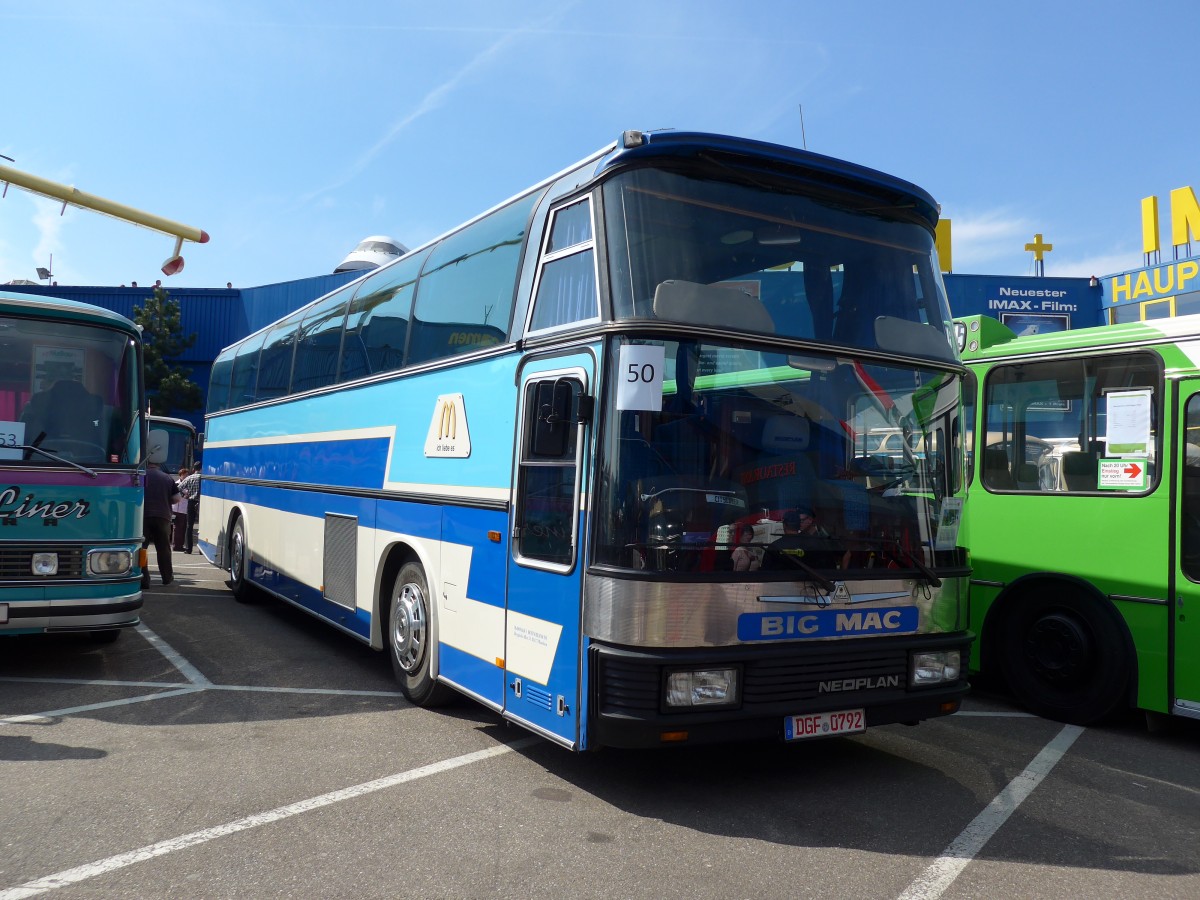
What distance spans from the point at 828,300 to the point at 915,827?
268cm

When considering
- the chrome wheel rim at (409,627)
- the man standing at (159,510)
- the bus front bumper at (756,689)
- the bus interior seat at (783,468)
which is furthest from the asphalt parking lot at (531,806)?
the man standing at (159,510)

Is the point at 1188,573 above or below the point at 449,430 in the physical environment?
below

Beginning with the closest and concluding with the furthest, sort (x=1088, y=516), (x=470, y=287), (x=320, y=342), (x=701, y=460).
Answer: (x=701, y=460) < (x=470, y=287) < (x=1088, y=516) < (x=320, y=342)

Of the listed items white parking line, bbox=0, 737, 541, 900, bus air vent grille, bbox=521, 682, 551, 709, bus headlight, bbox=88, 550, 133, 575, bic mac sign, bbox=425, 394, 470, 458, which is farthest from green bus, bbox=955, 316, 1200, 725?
bus headlight, bbox=88, 550, 133, 575

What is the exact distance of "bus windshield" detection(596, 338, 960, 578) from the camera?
4543 mm

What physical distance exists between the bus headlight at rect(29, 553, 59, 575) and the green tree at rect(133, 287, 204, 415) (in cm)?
2791

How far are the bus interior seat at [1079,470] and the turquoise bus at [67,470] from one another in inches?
282

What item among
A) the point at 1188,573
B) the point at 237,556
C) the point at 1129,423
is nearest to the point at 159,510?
the point at 237,556

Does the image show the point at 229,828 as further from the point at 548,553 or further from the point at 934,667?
the point at 934,667

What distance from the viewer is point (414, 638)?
6.77 m

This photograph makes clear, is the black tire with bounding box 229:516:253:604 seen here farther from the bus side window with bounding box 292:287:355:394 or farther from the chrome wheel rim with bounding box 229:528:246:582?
the bus side window with bounding box 292:287:355:394

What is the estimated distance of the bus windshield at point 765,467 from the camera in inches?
179

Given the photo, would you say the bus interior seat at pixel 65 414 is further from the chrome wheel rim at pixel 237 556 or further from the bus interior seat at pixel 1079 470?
the bus interior seat at pixel 1079 470

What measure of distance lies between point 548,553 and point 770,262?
75.7 inches
